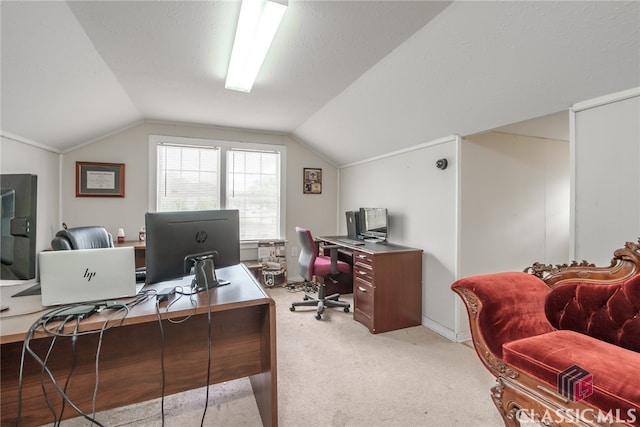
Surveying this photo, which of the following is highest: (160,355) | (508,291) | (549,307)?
(508,291)

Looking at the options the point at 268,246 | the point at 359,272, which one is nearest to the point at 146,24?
the point at 359,272

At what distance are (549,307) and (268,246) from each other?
11.1 feet

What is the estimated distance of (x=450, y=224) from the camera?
2.65 meters

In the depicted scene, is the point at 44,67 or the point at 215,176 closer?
the point at 44,67

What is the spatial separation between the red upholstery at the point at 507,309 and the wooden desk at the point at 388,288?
3.54ft

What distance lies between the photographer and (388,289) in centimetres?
275

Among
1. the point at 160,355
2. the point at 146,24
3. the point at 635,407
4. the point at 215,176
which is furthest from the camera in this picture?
the point at 215,176

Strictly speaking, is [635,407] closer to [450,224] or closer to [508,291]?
[508,291]

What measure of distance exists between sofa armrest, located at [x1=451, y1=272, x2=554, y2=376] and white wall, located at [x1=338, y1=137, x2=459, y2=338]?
36.7 inches

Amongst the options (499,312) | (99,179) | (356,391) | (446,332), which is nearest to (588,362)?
(499,312)

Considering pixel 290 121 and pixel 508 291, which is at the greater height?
pixel 290 121

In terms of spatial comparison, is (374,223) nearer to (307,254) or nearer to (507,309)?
(307,254)

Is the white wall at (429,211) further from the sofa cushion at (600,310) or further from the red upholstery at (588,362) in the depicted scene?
the red upholstery at (588,362)

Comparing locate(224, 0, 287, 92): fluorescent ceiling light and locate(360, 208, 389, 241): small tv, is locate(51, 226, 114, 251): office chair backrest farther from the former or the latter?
locate(360, 208, 389, 241): small tv
